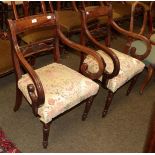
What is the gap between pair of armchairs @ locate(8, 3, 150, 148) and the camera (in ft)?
5.08

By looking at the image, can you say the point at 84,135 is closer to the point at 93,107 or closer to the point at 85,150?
the point at 85,150

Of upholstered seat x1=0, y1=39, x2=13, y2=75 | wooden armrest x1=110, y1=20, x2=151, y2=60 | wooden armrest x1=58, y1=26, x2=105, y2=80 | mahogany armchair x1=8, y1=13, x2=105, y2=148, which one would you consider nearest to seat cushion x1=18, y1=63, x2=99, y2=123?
mahogany armchair x1=8, y1=13, x2=105, y2=148

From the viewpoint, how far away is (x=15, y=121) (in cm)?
196

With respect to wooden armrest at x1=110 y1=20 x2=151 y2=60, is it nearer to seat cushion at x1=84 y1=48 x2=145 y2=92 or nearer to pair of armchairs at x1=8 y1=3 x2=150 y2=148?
pair of armchairs at x1=8 y1=3 x2=150 y2=148

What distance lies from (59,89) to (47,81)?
119mm

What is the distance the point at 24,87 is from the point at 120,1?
2177 mm

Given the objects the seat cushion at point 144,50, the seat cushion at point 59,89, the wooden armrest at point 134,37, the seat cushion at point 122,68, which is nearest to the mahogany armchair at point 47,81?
the seat cushion at point 59,89

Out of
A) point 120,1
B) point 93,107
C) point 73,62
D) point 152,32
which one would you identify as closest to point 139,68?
point 93,107

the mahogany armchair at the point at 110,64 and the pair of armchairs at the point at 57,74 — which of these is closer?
the pair of armchairs at the point at 57,74

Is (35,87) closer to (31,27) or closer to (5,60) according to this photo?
(31,27)

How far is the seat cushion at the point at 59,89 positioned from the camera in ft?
5.08

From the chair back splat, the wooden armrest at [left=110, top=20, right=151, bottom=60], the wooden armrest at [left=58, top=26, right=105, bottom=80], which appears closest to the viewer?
the chair back splat

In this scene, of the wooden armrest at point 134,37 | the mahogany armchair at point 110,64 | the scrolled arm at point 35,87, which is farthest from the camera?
the wooden armrest at point 134,37

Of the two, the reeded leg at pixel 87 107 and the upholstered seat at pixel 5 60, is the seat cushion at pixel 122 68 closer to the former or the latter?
the reeded leg at pixel 87 107
